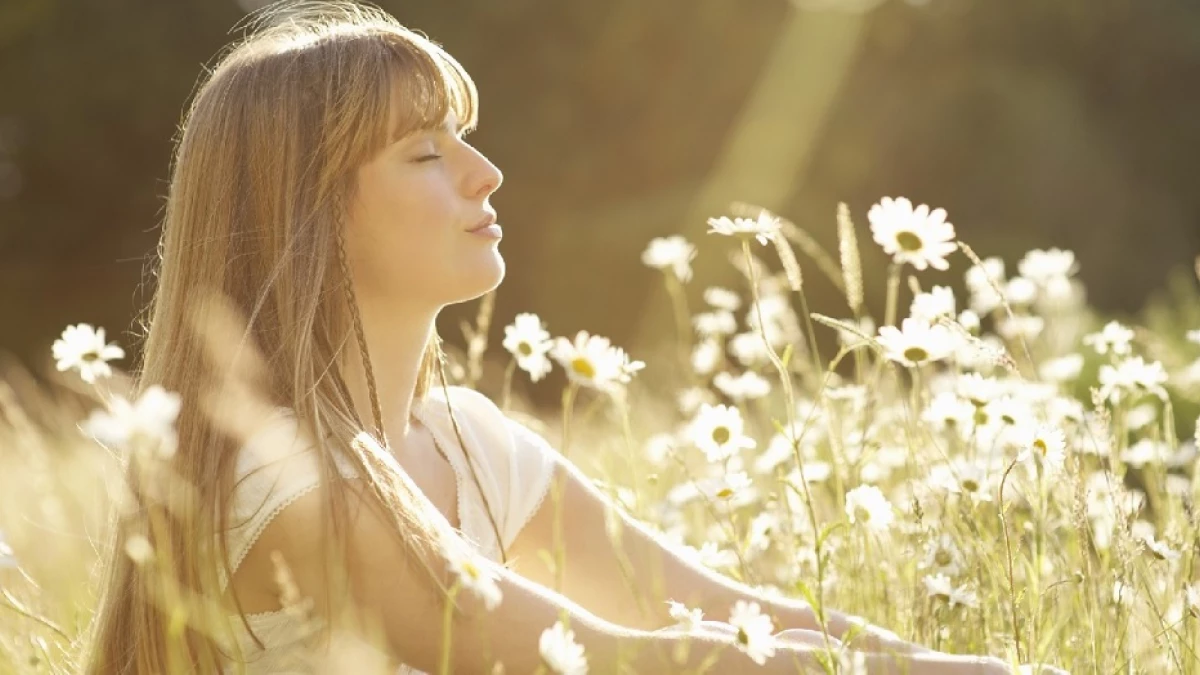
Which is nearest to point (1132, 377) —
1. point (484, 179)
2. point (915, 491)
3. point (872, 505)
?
point (915, 491)

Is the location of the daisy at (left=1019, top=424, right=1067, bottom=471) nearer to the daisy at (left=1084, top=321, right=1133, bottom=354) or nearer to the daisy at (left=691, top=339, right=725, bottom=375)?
the daisy at (left=1084, top=321, right=1133, bottom=354)

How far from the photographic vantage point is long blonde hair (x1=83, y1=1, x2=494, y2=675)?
164 cm

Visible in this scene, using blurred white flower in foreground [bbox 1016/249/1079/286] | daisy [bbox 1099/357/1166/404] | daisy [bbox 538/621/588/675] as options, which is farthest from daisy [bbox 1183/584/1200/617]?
blurred white flower in foreground [bbox 1016/249/1079/286]

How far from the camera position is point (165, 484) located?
1669 millimetres

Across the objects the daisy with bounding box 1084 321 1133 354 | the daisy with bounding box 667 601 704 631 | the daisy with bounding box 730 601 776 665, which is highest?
the daisy with bounding box 1084 321 1133 354

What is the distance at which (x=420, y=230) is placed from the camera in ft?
6.20

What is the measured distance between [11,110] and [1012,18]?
10946mm

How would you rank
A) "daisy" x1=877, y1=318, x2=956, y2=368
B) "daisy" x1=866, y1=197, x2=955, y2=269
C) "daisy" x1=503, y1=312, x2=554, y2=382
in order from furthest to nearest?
"daisy" x1=503, y1=312, x2=554, y2=382 < "daisy" x1=866, y1=197, x2=955, y2=269 < "daisy" x1=877, y1=318, x2=956, y2=368

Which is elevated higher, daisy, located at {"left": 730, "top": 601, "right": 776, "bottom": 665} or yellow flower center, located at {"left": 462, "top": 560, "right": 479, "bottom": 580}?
daisy, located at {"left": 730, "top": 601, "right": 776, "bottom": 665}

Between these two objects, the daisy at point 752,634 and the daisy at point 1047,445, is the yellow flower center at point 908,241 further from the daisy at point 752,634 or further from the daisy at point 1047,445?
the daisy at point 752,634

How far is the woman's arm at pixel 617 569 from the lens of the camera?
1986 millimetres

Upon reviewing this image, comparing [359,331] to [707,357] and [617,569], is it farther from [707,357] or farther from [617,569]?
[707,357]

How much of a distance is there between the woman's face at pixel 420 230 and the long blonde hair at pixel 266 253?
1.6 inches

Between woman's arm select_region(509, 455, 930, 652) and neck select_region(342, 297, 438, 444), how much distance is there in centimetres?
29
